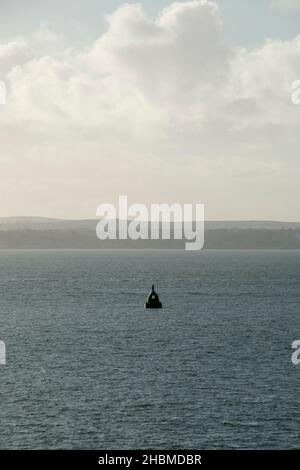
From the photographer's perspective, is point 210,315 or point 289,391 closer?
point 289,391

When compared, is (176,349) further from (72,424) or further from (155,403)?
(72,424)

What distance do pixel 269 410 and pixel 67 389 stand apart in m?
17.9

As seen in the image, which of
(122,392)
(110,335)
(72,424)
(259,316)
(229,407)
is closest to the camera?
(72,424)

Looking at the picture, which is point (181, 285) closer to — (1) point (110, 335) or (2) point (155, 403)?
(1) point (110, 335)

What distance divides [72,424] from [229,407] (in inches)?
491

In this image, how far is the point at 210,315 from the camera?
12244 cm

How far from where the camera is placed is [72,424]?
5191cm
